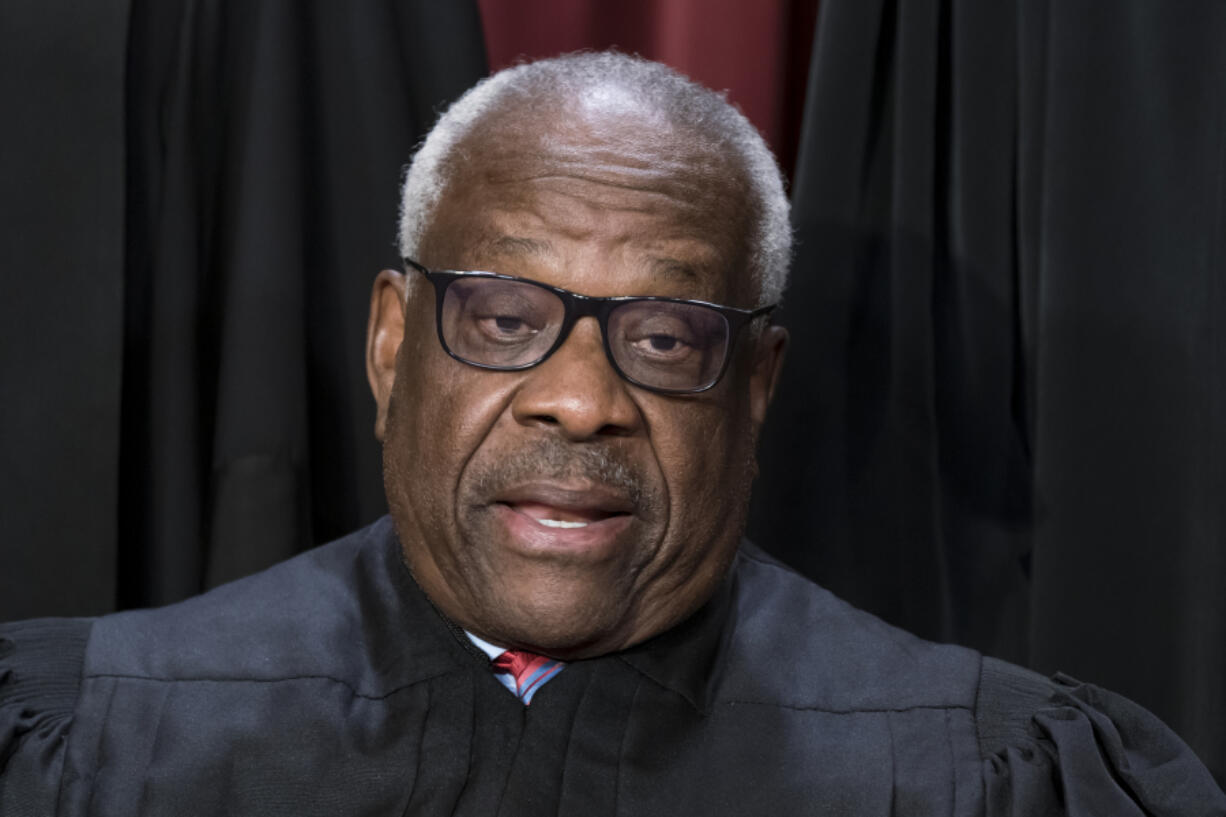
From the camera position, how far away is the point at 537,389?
1315 mm

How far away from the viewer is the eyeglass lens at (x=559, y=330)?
52.4 inches

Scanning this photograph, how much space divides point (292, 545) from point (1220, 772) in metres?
1.22

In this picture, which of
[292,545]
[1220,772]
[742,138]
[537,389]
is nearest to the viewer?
[537,389]

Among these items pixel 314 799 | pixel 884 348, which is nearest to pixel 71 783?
pixel 314 799

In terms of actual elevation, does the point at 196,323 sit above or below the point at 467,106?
below

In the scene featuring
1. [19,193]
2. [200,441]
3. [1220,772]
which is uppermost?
[19,193]

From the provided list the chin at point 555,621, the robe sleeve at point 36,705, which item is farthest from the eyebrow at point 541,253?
the robe sleeve at point 36,705

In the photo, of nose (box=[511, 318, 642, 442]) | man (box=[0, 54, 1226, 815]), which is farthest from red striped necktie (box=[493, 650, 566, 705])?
nose (box=[511, 318, 642, 442])

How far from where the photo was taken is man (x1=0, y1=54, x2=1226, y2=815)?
133cm

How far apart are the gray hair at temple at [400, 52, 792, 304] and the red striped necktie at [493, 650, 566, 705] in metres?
0.46

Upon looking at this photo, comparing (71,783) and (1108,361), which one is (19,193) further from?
(1108,361)

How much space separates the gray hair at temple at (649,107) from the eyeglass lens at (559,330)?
132mm

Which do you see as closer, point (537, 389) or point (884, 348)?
point (537, 389)

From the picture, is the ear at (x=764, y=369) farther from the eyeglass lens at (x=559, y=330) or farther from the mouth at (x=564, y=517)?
the mouth at (x=564, y=517)
